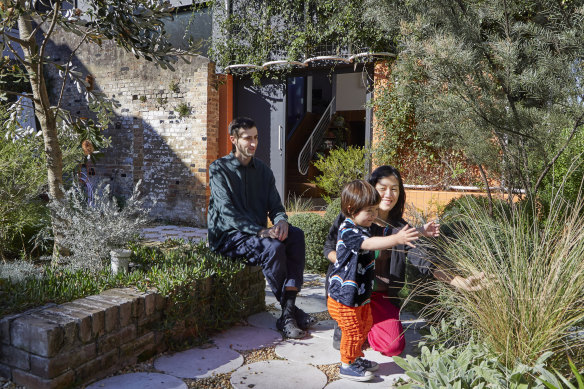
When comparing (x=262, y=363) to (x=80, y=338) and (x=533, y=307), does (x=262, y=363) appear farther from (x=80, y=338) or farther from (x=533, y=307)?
(x=533, y=307)

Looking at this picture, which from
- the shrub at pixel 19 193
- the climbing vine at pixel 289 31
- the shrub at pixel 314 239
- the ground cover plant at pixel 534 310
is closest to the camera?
the ground cover plant at pixel 534 310

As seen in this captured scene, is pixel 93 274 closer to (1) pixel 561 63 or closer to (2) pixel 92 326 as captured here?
(2) pixel 92 326

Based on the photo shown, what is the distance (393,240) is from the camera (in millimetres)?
2137

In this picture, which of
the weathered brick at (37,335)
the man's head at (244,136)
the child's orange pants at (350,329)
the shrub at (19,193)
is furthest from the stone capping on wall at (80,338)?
the shrub at (19,193)

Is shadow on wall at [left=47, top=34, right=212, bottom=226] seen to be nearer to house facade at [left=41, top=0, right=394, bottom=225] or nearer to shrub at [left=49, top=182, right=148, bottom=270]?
house facade at [left=41, top=0, right=394, bottom=225]

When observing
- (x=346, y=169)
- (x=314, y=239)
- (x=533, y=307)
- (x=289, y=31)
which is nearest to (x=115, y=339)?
(x=533, y=307)

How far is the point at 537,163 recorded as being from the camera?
15.3ft

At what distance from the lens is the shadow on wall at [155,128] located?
26.3 feet

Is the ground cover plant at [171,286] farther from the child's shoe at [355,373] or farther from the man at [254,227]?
the child's shoe at [355,373]

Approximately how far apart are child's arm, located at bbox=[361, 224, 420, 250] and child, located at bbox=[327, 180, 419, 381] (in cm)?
7

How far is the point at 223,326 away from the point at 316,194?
6428mm

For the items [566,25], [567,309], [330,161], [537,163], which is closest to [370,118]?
[330,161]

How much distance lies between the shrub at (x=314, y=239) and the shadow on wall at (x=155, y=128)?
3.58 m

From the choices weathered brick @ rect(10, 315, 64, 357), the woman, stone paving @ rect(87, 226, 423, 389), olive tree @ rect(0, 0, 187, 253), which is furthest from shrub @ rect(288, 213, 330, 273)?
weathered brick @ rect(10, 315, 64, 357)
